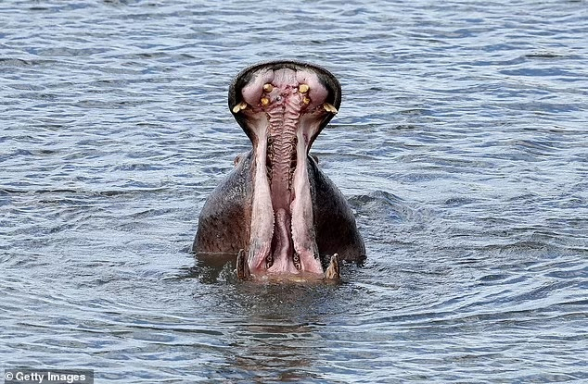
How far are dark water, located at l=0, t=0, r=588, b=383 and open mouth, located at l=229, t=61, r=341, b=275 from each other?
0.79 ft

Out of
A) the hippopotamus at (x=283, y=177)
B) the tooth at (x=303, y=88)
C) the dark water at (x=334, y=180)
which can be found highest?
the tooth at (x=303, y=88)

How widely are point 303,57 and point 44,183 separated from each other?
436 centimetres

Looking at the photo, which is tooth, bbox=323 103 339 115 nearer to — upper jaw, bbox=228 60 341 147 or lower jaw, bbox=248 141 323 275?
upper jaw, bbox=228 60 341 147

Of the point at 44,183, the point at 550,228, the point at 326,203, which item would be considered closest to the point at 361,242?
the point at 326,203

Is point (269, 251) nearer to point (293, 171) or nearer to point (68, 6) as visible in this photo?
point (293, 171)

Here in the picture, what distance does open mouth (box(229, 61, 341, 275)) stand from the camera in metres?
8.09

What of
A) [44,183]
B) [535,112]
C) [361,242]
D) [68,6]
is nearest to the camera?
[361,242]

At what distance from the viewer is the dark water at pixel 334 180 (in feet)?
24.1

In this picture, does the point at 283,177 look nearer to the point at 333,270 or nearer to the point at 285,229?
the point at 285,229

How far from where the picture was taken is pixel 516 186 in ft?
35.8

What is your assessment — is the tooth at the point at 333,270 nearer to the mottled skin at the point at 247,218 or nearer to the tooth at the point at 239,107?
the mottled skin at the point at 247,218
